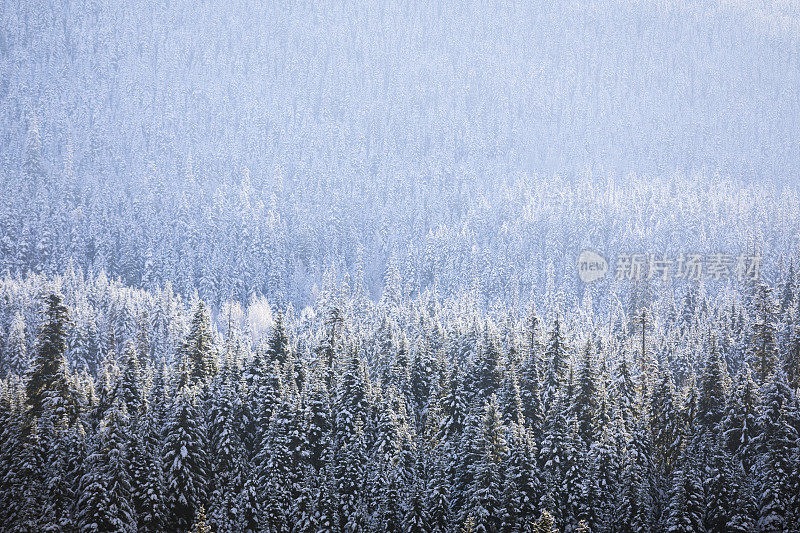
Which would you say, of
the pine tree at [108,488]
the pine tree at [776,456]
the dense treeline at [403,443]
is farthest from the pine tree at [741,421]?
the pine tree at [108,488]

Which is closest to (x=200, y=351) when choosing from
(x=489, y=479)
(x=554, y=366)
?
(x=489, y=479)

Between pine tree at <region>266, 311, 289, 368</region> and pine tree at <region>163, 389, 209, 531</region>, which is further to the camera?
pine tree at <region>266, 311, 289, 368</region>

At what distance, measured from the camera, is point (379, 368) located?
6241 centimetres

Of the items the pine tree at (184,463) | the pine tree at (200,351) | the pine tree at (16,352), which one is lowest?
the pine tree at (16,352)

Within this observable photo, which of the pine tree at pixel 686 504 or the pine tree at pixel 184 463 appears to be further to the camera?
the pine tree at pixel 184 463

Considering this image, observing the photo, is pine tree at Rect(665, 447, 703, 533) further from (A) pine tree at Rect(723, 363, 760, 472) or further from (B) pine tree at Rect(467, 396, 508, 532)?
(B) pine tree at Rect(467, 396, 508, 532)

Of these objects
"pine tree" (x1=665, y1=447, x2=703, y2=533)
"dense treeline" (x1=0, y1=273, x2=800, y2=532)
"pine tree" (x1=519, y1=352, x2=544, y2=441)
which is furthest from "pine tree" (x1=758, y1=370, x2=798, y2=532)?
"pine tree" (x1=519, y1=352, x2=544, y2=441)

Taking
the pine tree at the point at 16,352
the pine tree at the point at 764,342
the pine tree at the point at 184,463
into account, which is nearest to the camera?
the pine tree at the point at 184,463

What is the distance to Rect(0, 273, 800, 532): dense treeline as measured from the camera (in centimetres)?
3881

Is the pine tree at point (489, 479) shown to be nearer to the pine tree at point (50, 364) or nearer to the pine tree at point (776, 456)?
the pine tree at point (776, 456)

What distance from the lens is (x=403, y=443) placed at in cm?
4397

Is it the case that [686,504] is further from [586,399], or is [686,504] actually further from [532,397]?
[532,397]

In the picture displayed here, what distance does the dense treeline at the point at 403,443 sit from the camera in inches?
1528

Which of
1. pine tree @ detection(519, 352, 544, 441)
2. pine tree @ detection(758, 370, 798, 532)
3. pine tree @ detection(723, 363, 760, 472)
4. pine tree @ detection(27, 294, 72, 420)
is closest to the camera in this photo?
pine tree @ detection(758, 370, 798, 532)
